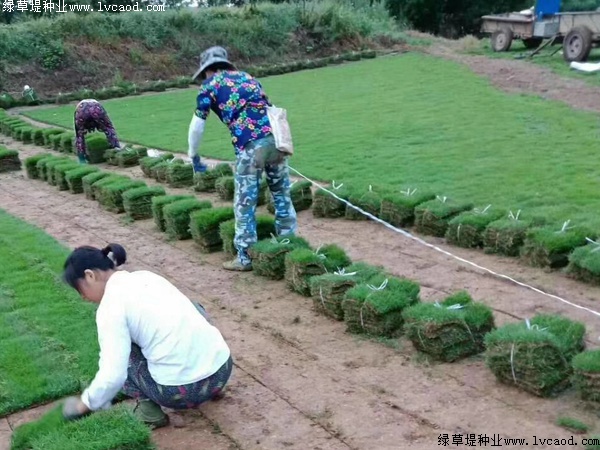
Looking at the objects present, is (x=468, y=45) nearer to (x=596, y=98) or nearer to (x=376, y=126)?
(x=596, y=98)

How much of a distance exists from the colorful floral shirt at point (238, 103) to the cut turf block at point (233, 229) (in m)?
0.94

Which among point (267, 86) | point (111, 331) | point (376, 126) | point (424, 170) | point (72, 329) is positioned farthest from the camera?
point (267, 86)

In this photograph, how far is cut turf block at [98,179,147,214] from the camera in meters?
8.75

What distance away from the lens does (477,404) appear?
12.2 feet

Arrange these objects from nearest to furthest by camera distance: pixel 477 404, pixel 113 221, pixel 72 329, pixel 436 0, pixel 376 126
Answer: pixel 477 404 → pixel 72 329 → pixel 113 221 → pixel 376 126 → pixel 436 0

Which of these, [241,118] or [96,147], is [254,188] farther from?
[96,147]

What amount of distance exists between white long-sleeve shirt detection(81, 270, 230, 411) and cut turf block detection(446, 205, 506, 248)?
3.34m

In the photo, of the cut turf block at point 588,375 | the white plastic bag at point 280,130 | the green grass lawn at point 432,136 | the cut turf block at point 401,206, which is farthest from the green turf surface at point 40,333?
the green grass lawn at point 432,136

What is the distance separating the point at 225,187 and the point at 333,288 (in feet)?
13.8

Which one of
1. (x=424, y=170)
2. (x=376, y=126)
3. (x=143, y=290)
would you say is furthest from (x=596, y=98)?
(x=143, y=290)

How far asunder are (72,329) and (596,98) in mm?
12907

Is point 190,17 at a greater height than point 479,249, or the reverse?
point 190,17

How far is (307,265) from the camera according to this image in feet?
18.0

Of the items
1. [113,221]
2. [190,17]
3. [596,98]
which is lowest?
[113,221]
